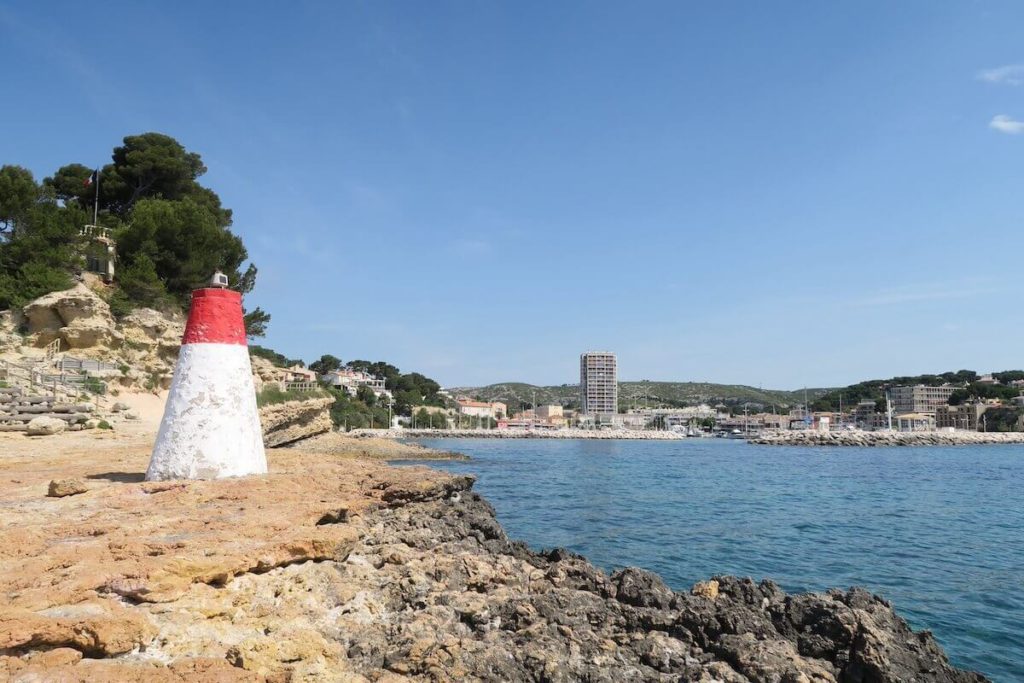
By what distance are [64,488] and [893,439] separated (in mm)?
99801

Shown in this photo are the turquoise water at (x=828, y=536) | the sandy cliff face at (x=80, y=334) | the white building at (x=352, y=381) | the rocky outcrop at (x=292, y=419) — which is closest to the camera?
the turquoise water at (x=828, y=536)

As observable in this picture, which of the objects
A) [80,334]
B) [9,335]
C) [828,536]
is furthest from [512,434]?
[828,536]

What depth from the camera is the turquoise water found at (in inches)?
385

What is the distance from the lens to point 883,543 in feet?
Result: 49.4

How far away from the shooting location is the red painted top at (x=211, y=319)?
31.8 feet

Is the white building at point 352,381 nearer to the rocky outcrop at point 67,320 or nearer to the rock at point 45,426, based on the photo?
the rocky outcrop at point 67,320

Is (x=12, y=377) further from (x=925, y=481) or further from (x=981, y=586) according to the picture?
(x=925, y=481)

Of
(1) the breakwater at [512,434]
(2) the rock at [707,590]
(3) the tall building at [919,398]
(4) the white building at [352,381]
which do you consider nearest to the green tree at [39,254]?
(2) the rock at [707,590]

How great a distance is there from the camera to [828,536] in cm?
→ 1593

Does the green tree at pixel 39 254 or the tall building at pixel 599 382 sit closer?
the green tree at pixel 39 254

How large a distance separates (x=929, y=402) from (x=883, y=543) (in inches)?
5758

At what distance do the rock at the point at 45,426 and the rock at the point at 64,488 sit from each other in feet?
32.9

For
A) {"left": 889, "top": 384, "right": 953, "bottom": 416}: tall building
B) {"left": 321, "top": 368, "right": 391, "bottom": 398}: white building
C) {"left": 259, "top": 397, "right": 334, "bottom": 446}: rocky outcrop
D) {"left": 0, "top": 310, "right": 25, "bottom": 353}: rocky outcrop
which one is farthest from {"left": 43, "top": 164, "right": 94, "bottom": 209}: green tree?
{"left": 889, "top": 384, "right": 953, "bottom": 416}: tall building

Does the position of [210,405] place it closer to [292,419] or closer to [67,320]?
[67,320]
